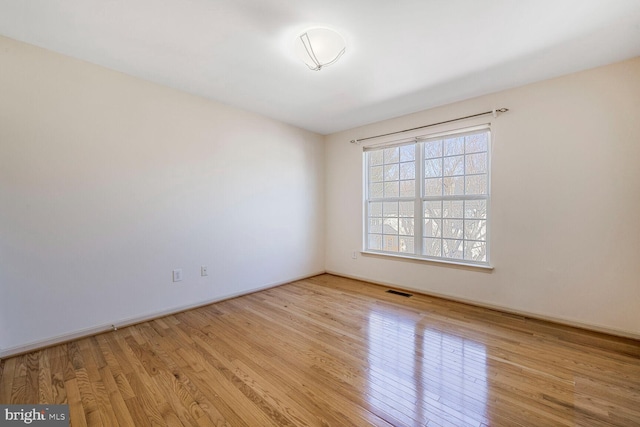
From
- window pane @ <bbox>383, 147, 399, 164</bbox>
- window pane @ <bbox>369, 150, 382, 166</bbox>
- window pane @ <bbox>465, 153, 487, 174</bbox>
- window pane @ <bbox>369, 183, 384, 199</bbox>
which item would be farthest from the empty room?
window pane @ <bbox>369, 183, 384, 199</bbox>

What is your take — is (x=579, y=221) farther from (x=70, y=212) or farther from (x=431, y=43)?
(x=70, y=212)

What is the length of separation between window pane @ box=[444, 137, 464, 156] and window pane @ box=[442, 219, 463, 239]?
0.85 meters

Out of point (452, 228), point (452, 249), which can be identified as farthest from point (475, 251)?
point (452, 228)

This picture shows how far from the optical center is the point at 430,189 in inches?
134

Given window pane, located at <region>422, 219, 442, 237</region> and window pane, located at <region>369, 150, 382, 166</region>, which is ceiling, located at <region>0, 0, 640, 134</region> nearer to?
window pane, located at <region>369, 150, 382, 166</region>

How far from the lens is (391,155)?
3797 mm

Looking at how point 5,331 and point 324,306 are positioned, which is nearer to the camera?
point 5,331

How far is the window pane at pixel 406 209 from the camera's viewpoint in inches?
142

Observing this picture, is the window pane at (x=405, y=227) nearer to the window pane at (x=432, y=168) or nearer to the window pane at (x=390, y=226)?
the window pane at (x=390, y=226)

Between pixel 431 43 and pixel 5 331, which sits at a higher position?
pixel 431 43

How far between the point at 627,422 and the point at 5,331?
13.3ft

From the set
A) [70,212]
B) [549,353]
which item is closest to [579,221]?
[549,353]

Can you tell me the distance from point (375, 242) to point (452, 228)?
114 cm

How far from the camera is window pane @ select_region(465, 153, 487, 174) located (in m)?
3.00
